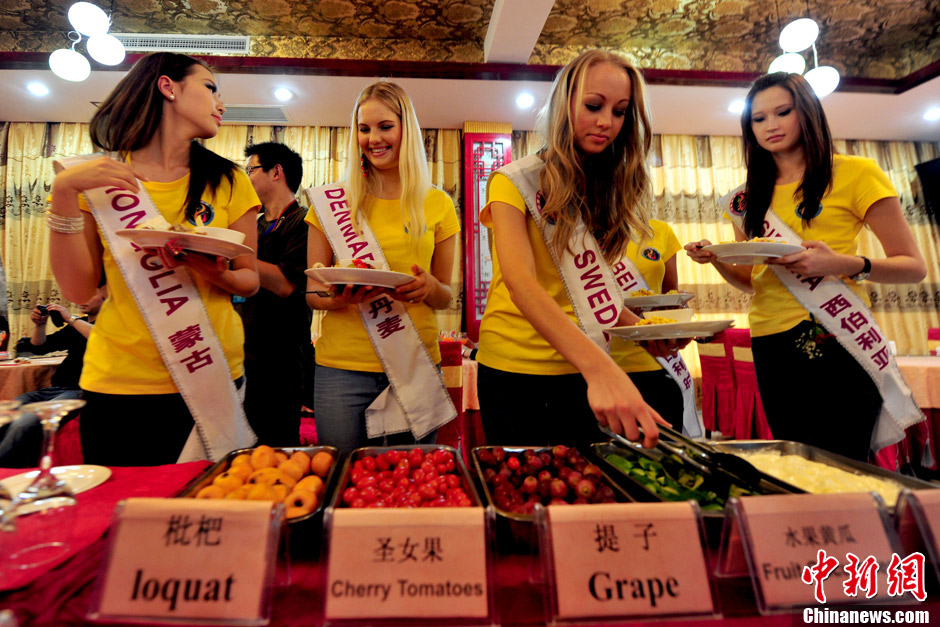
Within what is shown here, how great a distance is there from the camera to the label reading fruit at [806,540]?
0.56 metres

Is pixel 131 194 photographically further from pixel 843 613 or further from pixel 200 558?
pixel 843 613

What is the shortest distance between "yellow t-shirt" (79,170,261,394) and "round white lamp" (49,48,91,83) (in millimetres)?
3487

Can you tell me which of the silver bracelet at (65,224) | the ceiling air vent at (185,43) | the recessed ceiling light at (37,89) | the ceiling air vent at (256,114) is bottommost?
the silver bracelet at (65,224)

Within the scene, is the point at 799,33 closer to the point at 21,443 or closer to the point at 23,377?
the point at 21,443

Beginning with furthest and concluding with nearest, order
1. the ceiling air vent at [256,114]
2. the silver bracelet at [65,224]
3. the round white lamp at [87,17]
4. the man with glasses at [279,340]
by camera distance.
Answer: the ceiling air vent at [256,114]
the round white lamp at [87,17]
the man with glasses at [279,340]
the silver bracelet at [65,224]

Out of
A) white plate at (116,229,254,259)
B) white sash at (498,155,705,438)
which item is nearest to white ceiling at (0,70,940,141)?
white sash at (498,155,705,438)

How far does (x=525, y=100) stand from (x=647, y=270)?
3978mm

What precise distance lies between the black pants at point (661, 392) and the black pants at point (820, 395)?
0.33 meters

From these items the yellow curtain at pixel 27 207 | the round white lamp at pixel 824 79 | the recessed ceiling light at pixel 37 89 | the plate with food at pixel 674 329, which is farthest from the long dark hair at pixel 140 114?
the yellow curtain at pixel 27 207

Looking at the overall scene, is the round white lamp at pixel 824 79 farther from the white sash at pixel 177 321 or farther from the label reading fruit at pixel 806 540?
the white sash at pixel 177 321

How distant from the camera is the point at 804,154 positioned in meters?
1.67

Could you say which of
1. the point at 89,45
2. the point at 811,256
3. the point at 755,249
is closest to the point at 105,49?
the point at 89,45

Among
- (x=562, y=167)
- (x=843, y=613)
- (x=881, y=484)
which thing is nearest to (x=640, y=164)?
(x=562, y=167)

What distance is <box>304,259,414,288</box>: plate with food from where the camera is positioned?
1332 mm
